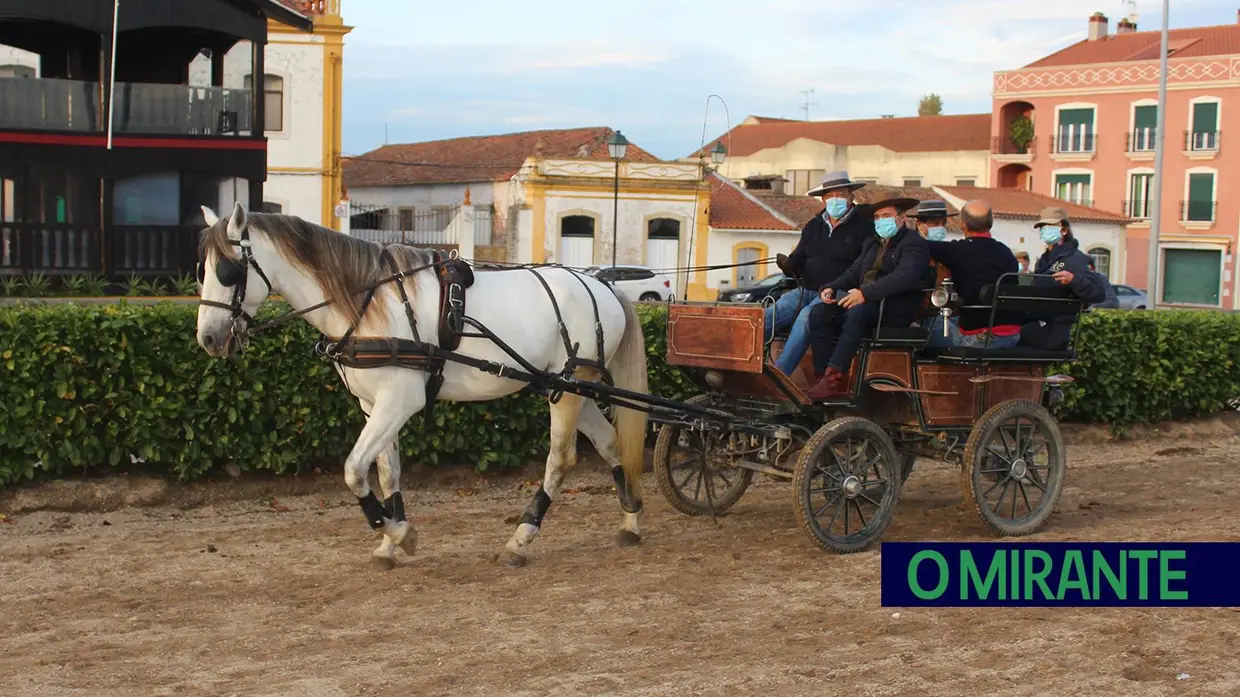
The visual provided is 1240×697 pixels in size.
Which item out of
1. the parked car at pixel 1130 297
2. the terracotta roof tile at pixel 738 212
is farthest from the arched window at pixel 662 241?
the parked car at pixel 1130 297

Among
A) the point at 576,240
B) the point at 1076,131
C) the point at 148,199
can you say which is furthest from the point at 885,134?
the point at 148,199

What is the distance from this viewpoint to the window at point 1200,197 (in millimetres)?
49531

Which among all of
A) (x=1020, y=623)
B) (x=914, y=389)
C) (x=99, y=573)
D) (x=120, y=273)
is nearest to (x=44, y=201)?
(x=120, y=273)

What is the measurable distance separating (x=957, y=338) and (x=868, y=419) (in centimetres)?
84

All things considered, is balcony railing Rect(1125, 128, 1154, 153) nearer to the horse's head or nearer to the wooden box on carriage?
the wooden box on carriage

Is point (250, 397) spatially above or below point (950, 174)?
below

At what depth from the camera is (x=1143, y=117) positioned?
50.4m

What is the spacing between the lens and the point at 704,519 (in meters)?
8.66

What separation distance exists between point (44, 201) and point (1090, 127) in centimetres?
4085

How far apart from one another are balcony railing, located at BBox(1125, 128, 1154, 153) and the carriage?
151 feet

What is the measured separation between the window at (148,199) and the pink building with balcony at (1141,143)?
1316 inches

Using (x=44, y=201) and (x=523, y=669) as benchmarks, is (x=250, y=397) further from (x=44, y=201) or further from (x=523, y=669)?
(x=44, y=201)

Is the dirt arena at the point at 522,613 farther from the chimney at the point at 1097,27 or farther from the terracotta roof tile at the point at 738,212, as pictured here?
the chimney at the point at 1097,27

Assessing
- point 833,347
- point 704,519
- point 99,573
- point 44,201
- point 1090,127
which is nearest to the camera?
point 99,573
